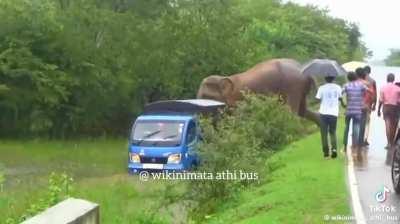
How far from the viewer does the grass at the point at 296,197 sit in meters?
10.8

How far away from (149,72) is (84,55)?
3771 millimetres

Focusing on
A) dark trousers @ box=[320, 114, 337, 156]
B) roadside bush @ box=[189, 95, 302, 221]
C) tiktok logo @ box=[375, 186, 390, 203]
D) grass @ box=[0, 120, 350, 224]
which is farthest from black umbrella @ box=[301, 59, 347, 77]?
tiktok logo @ box=[375, 186, 390, 203]

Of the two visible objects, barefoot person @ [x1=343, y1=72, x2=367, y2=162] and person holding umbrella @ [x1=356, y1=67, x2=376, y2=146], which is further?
person holding umbrella @ [x1=356, y1=67, x2=376, y2=146]

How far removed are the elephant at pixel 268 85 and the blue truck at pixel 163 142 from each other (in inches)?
236

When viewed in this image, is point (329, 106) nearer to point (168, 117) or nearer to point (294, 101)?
point (168, 117)

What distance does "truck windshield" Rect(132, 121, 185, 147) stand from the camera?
23047 mm

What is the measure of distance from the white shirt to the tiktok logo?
3.31m

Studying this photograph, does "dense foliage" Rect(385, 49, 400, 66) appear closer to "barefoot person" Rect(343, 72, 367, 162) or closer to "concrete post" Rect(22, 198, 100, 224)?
"barefoot person" Rect(343, 72, 367, 162)

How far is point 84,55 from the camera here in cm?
3944

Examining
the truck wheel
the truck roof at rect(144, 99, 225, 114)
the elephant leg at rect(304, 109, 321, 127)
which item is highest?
the truck wheel

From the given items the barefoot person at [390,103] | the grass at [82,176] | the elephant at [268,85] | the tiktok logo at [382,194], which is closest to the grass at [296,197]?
the tiktok logo at [382,194]

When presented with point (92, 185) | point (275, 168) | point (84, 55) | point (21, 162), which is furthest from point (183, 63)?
point (275, 168)

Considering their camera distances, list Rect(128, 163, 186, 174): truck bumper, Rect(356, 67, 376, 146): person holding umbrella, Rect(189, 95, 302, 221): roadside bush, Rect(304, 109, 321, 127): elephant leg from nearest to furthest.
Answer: Rect(189, 95, 302, 221): roadside bush, Rect(356, 67, 376, 146): person holding umbrella, Rect(128, 163, 186, 174): truck bumper, Rect(304, 109, 321, 127): elephant leg

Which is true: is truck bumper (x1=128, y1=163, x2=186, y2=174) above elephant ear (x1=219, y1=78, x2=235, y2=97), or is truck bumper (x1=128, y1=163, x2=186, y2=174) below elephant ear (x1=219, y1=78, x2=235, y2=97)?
below
